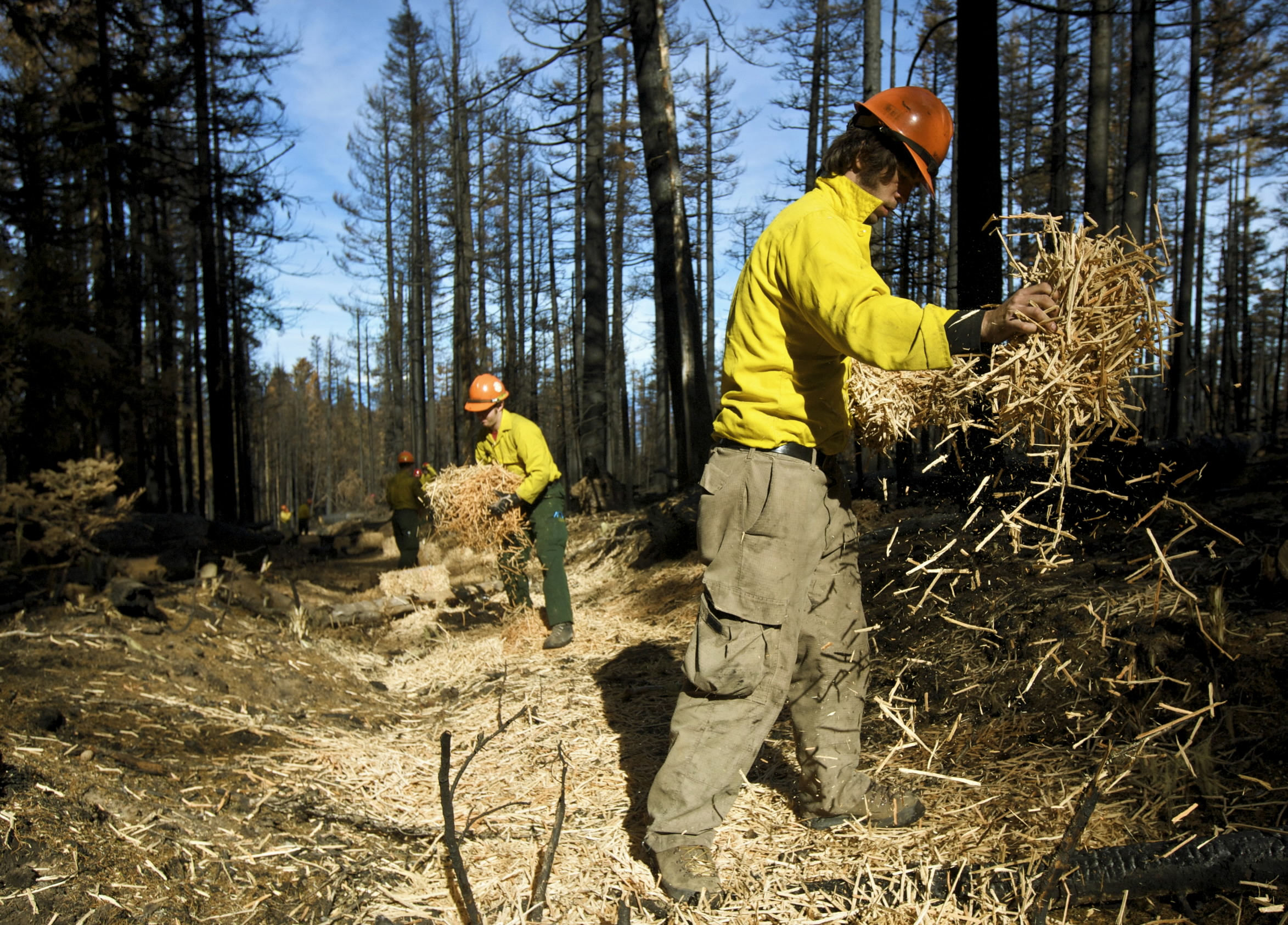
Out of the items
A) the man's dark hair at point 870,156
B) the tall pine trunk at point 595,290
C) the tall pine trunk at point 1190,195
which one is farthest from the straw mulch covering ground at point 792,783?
the tall pine trunk at point 1190,195

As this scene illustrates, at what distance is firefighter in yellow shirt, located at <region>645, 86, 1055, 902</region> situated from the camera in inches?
90.5

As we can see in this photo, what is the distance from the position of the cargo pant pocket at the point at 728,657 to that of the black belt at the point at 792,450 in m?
0.54

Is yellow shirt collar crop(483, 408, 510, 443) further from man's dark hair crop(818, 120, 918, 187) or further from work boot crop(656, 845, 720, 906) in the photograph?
work boot crop(656, 845, 720, 906)

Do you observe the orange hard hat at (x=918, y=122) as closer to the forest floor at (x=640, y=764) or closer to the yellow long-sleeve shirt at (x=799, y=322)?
the yellow long-sleeve shirt at (x=799, y=322)

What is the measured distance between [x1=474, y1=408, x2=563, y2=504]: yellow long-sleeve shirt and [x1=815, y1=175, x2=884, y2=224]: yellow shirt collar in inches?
156

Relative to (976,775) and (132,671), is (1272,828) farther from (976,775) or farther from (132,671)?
(132,671)

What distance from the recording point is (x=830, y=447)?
8.46 ft

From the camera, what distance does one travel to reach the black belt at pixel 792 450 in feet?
7.98

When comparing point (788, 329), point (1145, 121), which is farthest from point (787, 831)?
point (1145, 121)

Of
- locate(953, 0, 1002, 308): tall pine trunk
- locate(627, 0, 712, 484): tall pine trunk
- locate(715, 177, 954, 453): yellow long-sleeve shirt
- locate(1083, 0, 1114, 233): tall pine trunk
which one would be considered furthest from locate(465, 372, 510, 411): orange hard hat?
locate(1083, 0, 1114, 233): tall pine trunk

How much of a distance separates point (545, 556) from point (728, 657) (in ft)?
12.8

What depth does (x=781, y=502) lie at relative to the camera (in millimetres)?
2389

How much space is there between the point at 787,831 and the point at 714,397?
4477cm

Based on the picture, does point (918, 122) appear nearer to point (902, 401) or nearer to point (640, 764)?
point (902, 401)
